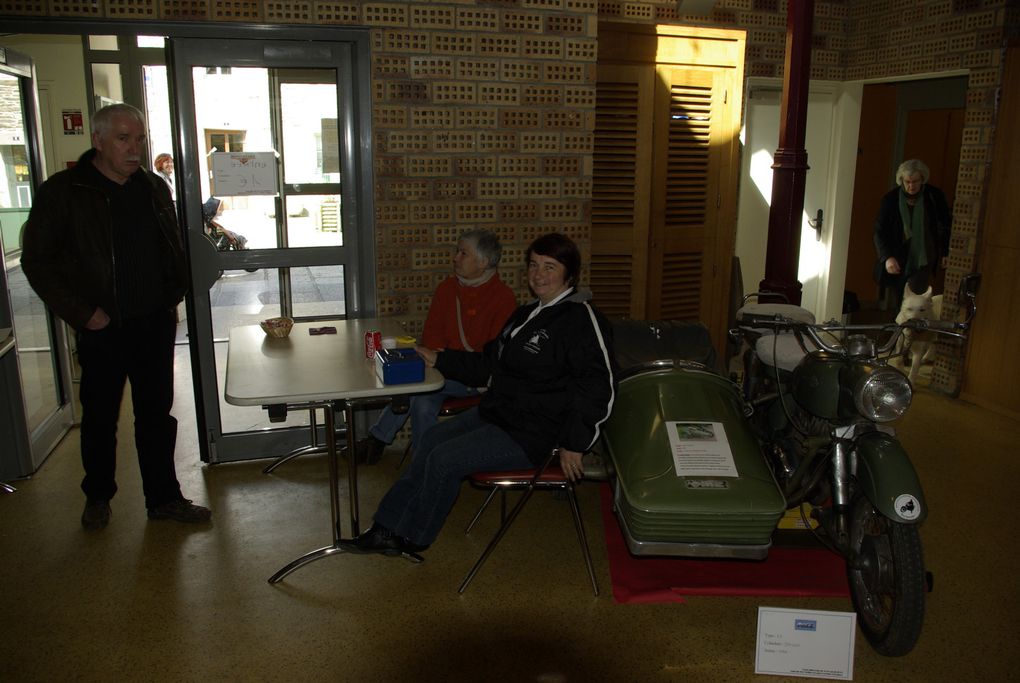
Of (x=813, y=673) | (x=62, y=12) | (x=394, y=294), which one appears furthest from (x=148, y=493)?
(x=813, y=673)

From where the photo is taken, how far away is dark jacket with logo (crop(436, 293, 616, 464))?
283cm

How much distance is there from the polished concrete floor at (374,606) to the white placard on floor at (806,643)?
91mm

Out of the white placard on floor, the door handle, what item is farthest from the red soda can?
the door handle

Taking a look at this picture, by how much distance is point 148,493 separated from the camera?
350 cm

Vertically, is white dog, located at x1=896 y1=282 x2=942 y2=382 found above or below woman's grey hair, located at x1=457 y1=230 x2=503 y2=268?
below

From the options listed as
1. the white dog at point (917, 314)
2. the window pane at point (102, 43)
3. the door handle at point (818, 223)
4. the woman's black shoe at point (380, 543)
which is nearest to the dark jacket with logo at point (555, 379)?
the woman's black shoe at point (380, 543)

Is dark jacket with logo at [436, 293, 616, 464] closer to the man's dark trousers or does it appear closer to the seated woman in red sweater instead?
the seated woman in red sweater

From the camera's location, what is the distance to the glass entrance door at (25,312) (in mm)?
3914

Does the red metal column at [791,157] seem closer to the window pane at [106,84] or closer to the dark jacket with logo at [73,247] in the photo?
the dark jacket with logo at [73,247]

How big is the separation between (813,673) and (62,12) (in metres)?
3.83

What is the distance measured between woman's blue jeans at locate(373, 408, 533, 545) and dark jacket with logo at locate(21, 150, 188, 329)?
1333 millimetres

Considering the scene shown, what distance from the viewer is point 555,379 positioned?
117 inches

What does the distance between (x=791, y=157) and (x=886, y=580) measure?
2.27 metres

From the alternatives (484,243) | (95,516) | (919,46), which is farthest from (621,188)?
(95,516)
